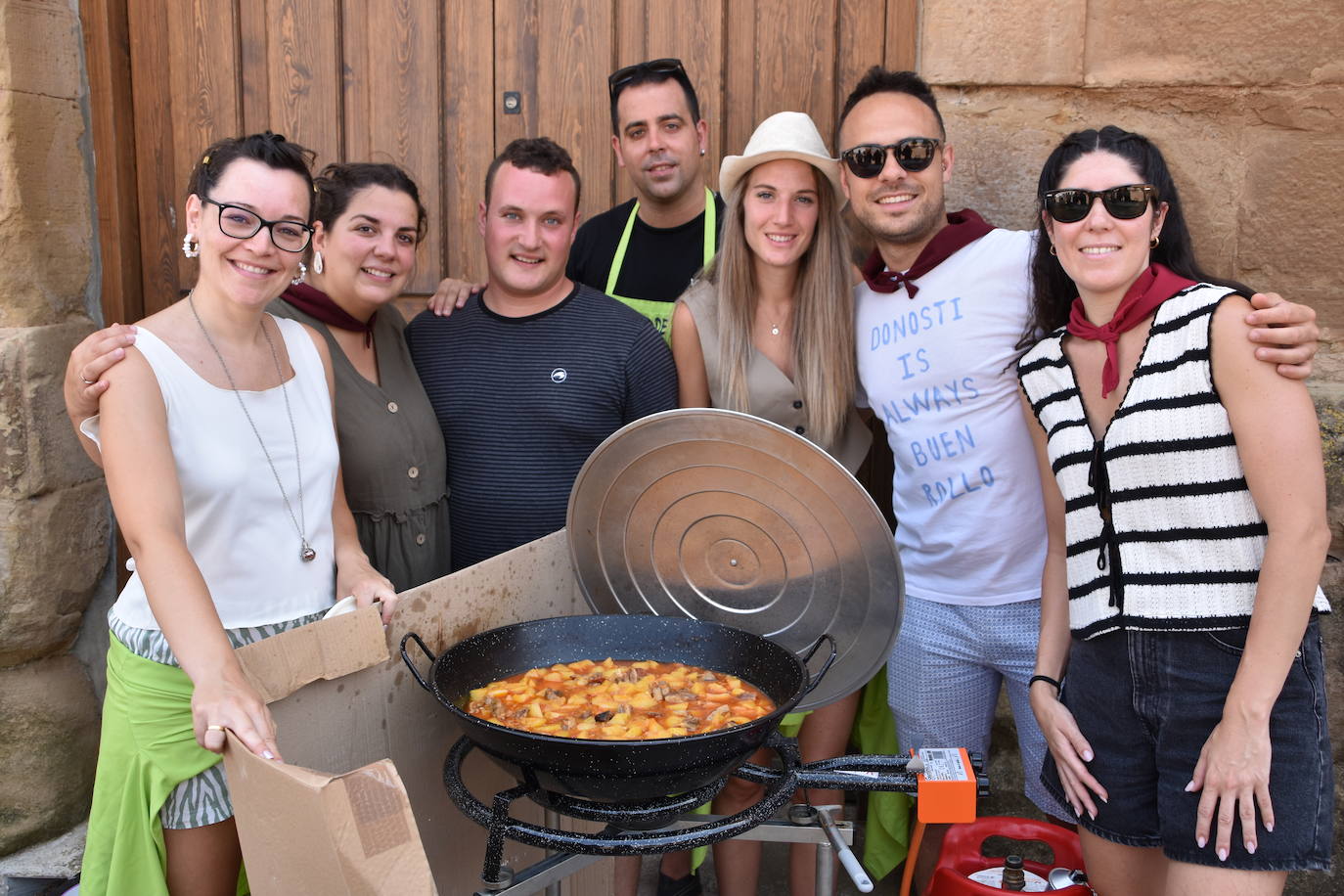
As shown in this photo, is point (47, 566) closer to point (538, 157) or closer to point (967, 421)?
point (538, 157)

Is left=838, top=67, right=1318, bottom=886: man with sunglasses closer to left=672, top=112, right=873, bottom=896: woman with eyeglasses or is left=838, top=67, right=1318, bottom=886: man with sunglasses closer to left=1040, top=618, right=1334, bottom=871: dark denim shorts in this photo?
left=672, top=112, right=873, bottom=896: woman with eyeglasses

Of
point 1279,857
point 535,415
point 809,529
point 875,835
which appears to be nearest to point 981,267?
point 809,529

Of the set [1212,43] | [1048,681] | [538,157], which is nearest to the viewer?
[1048,681]

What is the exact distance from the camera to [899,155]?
274 centimetres

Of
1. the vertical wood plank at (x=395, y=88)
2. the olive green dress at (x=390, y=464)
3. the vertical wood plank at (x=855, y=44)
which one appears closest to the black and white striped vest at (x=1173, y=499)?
the olive green dress at (x=390, y=464)

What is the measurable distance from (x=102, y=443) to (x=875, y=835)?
2450mm

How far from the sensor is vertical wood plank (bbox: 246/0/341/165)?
3.59 metres

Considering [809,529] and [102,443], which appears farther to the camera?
[809,529]

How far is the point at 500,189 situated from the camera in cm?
286

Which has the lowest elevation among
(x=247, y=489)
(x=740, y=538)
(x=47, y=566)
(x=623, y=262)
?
(x=47, y=566)

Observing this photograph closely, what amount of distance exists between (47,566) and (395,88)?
1.86 meters

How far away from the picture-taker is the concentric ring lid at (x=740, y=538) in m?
2.08

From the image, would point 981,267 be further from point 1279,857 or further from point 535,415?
point 1279,857

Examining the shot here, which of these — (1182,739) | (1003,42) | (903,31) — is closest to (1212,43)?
(1003,42)
